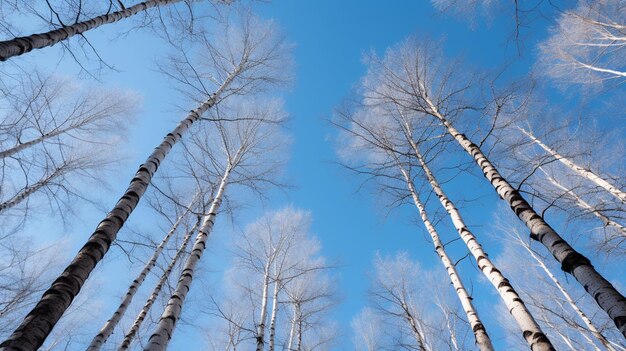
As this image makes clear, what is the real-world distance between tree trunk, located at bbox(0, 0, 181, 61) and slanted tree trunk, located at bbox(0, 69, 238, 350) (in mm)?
1789

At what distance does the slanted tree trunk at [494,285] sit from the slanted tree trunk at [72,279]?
336cm

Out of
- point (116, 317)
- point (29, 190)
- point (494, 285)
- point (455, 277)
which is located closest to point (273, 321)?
point (116, 317)

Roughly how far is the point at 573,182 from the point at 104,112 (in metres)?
15.7

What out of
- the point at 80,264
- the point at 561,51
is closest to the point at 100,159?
the point at 80,264

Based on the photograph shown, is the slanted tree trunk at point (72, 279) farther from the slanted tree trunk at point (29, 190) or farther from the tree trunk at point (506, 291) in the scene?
the slanted tree trunk at point (29, 190)

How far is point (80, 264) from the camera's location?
2037mm

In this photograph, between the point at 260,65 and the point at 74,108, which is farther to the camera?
the point at 74,108

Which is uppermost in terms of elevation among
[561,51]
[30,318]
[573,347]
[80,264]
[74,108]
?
[561,51]

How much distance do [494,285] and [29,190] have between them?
36.8ft

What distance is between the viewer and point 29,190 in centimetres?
930

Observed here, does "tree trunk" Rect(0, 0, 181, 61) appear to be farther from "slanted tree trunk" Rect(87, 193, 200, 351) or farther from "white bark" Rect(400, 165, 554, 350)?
"white bark" Rect(400, 165, 554, 350)

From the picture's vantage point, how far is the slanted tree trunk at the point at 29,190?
8.46m

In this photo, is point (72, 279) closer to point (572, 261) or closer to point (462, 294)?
point (572, 261)

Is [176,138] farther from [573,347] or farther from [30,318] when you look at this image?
[573,347]
